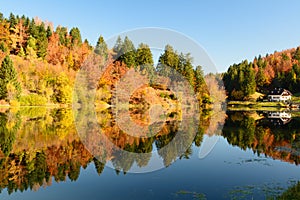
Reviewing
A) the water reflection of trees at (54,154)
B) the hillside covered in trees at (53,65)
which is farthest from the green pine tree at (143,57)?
the water reflection of trees at (54,154)

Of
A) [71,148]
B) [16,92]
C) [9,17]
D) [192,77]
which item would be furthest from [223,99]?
[71,148]

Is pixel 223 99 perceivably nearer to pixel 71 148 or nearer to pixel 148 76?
pixel 148 76

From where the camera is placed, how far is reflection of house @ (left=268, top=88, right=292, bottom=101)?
99.0 meters

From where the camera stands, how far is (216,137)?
912 inches

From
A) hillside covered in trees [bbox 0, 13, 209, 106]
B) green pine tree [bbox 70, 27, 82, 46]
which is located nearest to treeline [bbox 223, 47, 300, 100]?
hillside covered in trees [bbox 0, 13, 209, 106]

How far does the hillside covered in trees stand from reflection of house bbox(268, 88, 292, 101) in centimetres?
3661

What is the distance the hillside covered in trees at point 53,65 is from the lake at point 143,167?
27.3m

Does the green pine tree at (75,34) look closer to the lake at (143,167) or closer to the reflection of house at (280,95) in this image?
the reflection of house at (280,95)

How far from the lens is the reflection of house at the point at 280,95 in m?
99.0

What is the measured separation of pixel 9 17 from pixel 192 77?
2372 inches

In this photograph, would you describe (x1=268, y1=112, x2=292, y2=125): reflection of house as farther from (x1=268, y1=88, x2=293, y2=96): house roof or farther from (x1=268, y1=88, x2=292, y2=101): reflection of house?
(x1=268, y1=88, x2=293, y2=96): house roof

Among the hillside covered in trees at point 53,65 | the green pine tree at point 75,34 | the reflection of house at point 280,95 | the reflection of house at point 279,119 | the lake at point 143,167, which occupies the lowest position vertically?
the lake at point 143,167

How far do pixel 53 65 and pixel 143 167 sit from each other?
5836 centimetres

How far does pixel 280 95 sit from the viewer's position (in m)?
99.6
